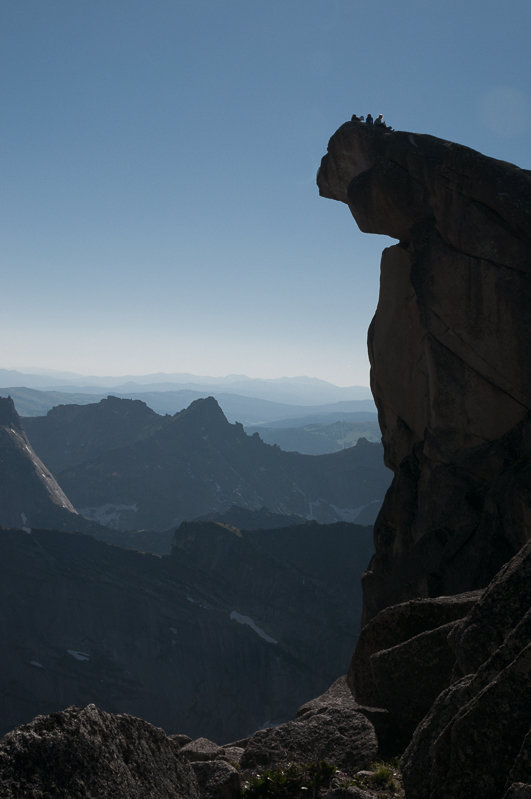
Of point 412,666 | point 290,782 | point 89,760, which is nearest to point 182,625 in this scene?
point 412,666

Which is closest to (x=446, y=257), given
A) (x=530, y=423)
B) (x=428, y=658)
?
(x=530, y=423)

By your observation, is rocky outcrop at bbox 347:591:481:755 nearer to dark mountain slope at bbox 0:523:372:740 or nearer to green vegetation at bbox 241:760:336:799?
green vegetation at bbox 241:760:336:799

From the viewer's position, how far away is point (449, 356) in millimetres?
32094

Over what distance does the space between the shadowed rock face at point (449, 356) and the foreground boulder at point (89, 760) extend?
1997 centimetres

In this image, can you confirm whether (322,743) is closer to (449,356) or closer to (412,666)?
(412,666)

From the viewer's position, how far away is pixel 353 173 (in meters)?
40.5

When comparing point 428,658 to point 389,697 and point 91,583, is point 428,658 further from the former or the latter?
point 91,583

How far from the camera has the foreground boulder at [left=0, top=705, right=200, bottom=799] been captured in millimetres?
6698

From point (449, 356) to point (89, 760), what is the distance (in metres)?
28.5

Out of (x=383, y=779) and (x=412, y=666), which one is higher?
(x=412, y=666)

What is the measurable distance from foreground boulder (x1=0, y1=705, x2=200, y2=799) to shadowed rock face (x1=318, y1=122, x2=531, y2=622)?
19971 mm

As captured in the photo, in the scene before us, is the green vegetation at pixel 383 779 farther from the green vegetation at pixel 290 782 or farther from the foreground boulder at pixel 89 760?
the foreground boulder at pixel 89 760

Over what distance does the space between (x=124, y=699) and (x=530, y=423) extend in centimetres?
13564

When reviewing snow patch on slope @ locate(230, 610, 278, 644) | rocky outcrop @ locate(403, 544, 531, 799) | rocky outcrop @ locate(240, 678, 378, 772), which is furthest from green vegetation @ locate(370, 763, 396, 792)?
snow patch on slope @ locate(230, 610, 278, 644)
